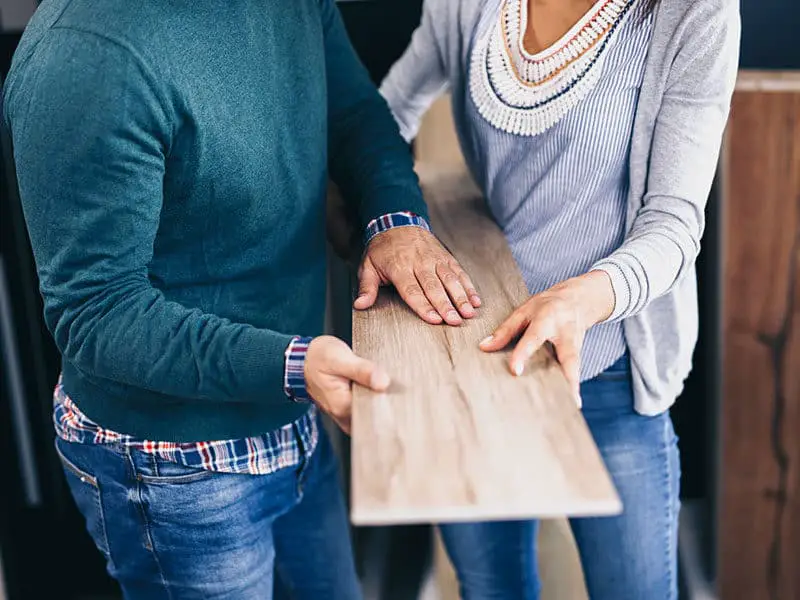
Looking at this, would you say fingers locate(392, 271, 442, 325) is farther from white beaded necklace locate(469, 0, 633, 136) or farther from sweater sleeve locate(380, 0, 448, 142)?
sweater sleeve locate(380, 0, 448, 142)

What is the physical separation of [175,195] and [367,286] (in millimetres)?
242

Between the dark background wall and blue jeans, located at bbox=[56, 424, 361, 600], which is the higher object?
the dark background wall

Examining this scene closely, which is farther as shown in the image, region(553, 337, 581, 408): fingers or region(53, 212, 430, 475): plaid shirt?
region(53, 212, 430, 475): plaid shirt

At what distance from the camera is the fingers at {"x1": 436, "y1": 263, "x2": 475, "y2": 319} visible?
989mm

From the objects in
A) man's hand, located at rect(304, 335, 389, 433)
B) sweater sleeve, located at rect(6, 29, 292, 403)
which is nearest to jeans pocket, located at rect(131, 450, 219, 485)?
sweater sleeve, located at rect(6, 29, 292, 403)

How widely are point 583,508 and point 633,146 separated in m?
0.57

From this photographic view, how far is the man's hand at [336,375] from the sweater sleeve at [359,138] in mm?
319

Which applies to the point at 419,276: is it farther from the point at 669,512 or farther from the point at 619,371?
the point at 669,512

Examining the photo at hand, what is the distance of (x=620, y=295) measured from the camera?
1.00 m

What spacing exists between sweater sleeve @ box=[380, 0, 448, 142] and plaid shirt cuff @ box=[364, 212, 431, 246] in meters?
0.34

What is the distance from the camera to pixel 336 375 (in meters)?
0.88

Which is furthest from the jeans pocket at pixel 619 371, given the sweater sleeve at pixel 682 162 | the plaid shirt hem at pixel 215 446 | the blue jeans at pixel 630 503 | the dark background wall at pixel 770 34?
the dark background wall at pixel 770 34

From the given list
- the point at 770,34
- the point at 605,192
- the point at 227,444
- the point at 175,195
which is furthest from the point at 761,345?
the point at 175,195

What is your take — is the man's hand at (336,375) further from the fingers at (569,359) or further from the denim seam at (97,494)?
the denim seam at (97,494)
